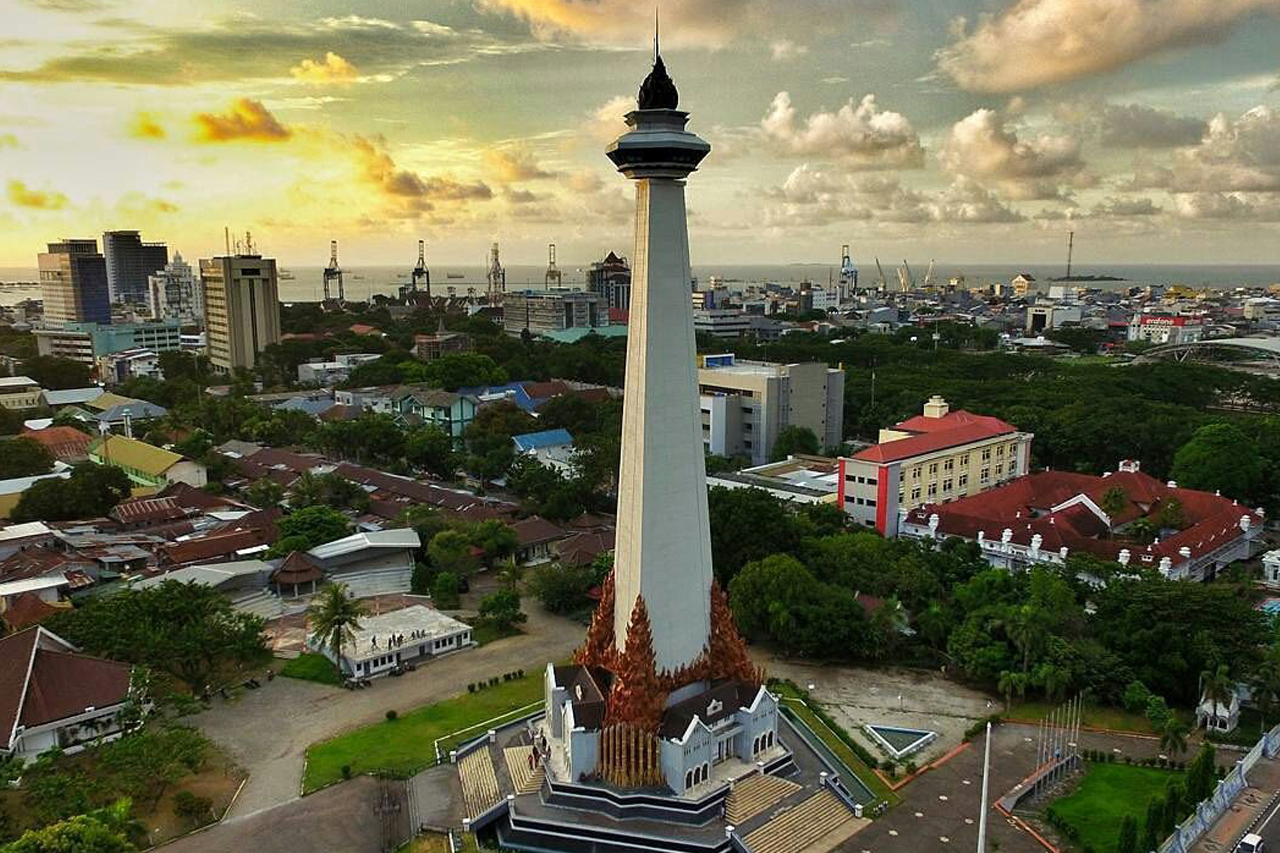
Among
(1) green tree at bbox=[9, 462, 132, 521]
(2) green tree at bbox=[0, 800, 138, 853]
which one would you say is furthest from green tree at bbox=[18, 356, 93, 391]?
(2) green tree at bbox=[0, 800, 138, 853]

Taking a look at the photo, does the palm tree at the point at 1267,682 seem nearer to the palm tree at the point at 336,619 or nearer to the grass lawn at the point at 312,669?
the palm tree at the point at 336,619

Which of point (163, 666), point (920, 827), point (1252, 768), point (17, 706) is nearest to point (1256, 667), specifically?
point (1252, 768)

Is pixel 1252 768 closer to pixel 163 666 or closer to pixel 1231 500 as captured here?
pixel 1231 500

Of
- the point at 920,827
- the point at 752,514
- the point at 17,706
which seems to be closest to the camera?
the point at 920,827

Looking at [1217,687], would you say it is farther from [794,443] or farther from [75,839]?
[794,443]

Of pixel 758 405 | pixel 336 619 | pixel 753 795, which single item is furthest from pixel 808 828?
pixel 758 405

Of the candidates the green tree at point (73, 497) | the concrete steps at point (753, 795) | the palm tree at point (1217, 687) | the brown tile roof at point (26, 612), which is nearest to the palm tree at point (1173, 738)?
the palm tree at point (1217, 687)
